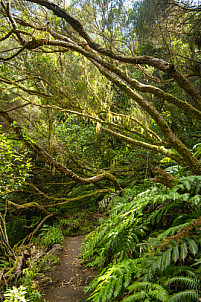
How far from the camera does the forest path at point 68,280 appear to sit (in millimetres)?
3162

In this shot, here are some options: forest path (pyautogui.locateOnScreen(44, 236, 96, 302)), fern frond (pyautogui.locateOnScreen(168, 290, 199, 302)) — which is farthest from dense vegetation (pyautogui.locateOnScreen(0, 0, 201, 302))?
forest path (pyautogui.locateOnScreen(44, 236, 96, 302))

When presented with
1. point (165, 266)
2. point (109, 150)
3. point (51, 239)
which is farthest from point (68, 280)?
point (109, 150)

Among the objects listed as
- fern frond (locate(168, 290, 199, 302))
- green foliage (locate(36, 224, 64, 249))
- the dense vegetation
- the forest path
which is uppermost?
the dense vegetation

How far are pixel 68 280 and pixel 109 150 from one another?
5069 millimetres

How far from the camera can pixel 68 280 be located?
146 inches

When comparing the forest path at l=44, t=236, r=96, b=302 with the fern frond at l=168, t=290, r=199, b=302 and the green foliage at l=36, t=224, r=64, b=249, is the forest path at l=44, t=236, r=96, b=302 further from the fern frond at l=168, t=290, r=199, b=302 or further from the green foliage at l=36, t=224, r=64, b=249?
the fern frond at l=168, t=290, r=199, b=302

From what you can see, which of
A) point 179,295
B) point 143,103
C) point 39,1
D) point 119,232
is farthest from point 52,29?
point 179,295

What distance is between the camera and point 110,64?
13.3 ft

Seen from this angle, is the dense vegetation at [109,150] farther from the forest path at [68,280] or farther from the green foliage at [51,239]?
the forest path at [68,280]

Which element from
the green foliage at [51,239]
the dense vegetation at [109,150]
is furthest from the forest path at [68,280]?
the green foliage at [51,239]

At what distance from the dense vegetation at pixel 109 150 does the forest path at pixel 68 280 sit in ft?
0.80

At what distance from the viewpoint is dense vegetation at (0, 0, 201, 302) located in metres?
1.78

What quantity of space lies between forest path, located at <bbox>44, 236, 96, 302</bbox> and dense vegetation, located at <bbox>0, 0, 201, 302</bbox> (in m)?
0.24

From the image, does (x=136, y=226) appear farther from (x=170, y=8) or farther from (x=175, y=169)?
(x=170, y=8)
